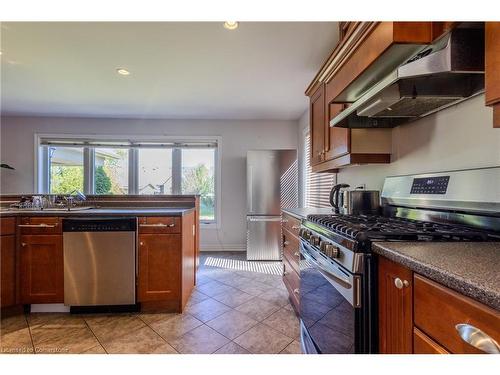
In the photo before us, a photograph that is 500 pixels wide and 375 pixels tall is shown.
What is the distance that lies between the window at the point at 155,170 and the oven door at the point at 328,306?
11.2 ft

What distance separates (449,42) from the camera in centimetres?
98

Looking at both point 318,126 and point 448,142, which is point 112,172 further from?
point 448,142

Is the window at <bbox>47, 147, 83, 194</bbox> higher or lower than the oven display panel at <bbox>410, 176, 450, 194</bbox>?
higher

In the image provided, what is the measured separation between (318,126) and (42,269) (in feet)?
9.17

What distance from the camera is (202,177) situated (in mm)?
4496

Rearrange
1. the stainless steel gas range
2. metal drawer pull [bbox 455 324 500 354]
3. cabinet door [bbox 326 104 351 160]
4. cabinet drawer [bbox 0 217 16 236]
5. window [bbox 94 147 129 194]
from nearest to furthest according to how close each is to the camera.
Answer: metal drawer pull [bbox 455 324 500 354] → the stainless steel gas range → cabinet door [bbox 326 104 351 160] → cabinet drawer [bbox 0 217 16 236] → window [bbox 94 147 129 194]

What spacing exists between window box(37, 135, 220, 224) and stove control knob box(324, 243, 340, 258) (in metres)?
3.37

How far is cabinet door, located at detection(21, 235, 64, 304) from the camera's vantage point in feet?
6.85

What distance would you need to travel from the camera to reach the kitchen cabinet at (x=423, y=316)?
55 centimetres

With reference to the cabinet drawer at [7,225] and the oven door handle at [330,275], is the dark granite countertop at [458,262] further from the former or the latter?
the cabinet drawer at [7,225]

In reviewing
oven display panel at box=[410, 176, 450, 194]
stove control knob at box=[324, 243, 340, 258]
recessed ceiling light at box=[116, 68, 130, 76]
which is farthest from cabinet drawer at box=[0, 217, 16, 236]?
oven display panel at box=[410, 176, 450, 194]

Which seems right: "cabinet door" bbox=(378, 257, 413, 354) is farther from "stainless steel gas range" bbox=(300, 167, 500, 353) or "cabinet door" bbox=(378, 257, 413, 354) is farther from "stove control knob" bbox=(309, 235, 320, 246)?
"stove control knob" bbox=(309, 235, 320, 246)
